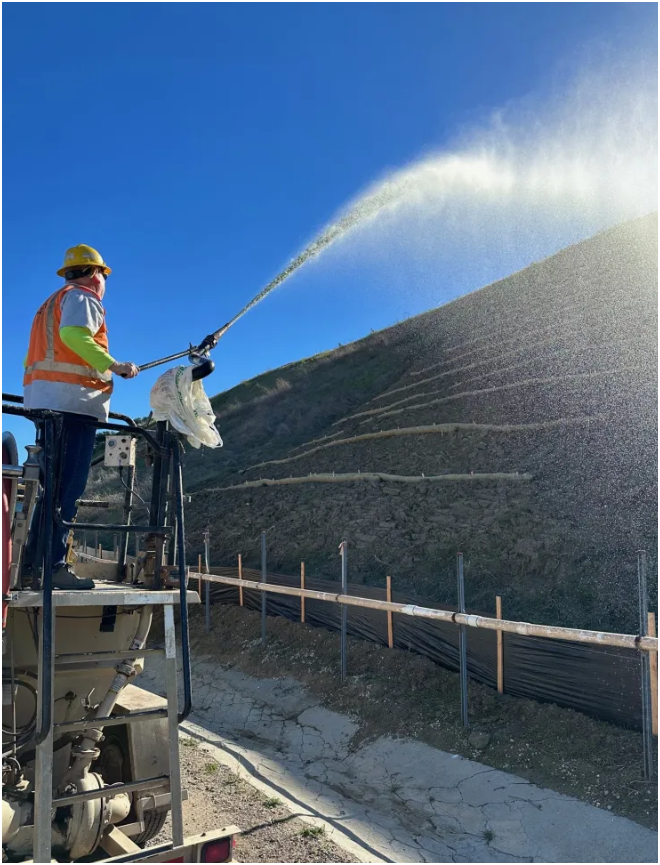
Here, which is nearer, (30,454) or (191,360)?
(30,454)

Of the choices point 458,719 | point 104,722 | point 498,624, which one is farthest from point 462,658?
point 104,722

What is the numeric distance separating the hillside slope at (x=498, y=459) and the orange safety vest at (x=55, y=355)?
7101 millimetres

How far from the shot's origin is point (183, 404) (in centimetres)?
417

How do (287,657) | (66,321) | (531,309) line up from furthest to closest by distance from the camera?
1. (531,309)
2. (287,657)
3. (66,321)

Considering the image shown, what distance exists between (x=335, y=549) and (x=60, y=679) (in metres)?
9.50

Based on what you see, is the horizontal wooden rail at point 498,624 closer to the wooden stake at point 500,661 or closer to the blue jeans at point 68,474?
the wooden stake at point 500,661

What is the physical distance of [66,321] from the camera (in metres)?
3.84

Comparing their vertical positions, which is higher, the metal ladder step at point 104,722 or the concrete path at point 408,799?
the metal ladder step at point 104,722

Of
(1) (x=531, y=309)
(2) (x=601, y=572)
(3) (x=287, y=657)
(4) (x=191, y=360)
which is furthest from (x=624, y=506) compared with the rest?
(1) (x=531, y=309)

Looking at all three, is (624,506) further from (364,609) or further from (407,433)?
(407,433)

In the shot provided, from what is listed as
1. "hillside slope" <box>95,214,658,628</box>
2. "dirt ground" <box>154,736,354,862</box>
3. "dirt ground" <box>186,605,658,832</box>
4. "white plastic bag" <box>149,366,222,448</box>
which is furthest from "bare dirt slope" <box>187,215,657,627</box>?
"white plastic bag" <box>149,366,222,448</box>

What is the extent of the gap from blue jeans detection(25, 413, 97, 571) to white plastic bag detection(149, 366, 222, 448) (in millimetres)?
451

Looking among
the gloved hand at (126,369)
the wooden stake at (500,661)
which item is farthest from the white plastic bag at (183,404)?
the wooden stake at (500,661)

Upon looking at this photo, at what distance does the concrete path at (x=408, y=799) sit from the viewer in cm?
516
